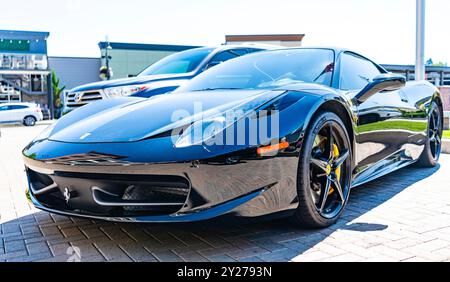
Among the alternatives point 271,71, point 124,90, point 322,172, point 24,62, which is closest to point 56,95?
point 24,62

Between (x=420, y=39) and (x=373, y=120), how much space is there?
267 inches

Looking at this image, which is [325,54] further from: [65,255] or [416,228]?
[65,255]

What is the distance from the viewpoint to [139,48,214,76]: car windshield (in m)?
6.20

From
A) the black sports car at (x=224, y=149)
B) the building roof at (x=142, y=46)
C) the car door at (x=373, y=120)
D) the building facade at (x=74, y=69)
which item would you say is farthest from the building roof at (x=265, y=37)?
the black sports car at (x=224, y=149)

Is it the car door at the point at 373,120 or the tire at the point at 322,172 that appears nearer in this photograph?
the tire at the point at 322,172

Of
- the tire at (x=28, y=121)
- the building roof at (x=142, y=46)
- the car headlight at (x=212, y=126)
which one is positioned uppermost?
the building roof at (x=142, y=46)

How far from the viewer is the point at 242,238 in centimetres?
247

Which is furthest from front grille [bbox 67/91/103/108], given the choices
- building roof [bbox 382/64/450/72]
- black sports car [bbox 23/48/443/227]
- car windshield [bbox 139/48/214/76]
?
building roof [bbox 382/64/450/72]

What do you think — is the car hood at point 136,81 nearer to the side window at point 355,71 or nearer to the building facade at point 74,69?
the side window at point 355,71

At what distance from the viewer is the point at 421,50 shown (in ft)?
29.6

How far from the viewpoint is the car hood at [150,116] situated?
230 cm
